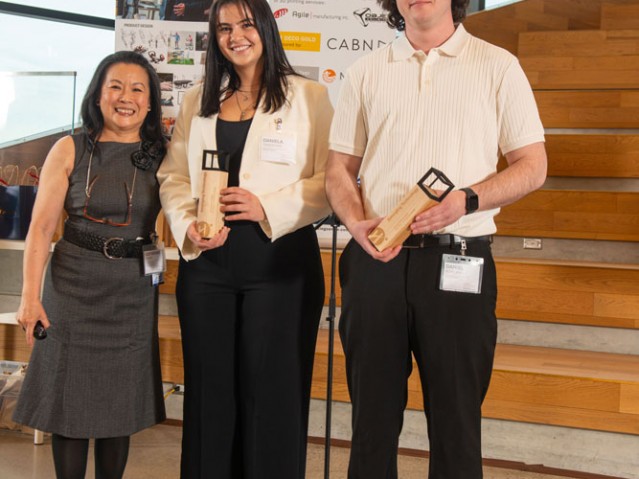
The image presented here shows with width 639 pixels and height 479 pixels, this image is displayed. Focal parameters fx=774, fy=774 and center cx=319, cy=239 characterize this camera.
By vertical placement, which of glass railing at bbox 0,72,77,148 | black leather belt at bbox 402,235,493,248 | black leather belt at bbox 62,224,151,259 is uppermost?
glass railing at bbox 0,72,77,148

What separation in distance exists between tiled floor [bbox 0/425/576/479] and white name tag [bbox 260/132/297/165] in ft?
4.91

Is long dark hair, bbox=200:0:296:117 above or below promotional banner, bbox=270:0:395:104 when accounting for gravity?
below

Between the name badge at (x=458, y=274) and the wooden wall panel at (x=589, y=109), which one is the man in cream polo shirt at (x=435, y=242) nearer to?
the name badge at (x=458, y=274)

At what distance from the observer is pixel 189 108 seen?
2135 mm

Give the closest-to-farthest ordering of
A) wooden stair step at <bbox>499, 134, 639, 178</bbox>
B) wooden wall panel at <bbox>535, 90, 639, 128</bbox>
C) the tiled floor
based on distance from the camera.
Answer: the tiled floor → wooden stair step at <bbox>499, 134, 639, 178</bbox> → wooden wall panel at <bbox>535, 90, 639, 128</bbox>

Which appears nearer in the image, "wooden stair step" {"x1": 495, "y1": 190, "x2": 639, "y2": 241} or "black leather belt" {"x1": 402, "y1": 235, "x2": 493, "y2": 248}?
"black leather belt" {"x1": 402, "y1": 235, "x2": 493, "y2": 248}

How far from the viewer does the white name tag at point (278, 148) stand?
1987 mm

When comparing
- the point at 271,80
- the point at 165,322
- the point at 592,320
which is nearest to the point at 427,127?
the point at 271,80

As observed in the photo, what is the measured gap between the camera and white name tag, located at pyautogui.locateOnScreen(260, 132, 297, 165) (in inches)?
78.2

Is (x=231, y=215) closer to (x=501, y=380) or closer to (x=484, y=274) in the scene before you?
(x=484, y=274)

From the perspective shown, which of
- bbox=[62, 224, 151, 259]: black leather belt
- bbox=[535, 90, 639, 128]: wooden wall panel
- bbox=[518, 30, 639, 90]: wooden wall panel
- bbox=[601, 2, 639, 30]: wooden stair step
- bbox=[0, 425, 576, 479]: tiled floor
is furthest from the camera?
bbox=[601, 2, 639, 30]: wooden stair step

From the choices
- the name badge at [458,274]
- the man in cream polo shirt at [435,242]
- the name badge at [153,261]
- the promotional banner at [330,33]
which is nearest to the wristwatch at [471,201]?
the man in cream polo shirt at [435,242]

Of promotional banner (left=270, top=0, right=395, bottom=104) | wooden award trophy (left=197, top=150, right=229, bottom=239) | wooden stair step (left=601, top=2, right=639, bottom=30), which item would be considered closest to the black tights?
wooden award trophy (left=197, top=150, right=229, bottom=239)

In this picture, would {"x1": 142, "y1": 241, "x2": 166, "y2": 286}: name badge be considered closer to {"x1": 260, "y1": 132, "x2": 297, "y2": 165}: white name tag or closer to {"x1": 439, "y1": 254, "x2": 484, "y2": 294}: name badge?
{"x1": 260, "y1": 132, "x2": 297, "y2": 165}: white name tag
